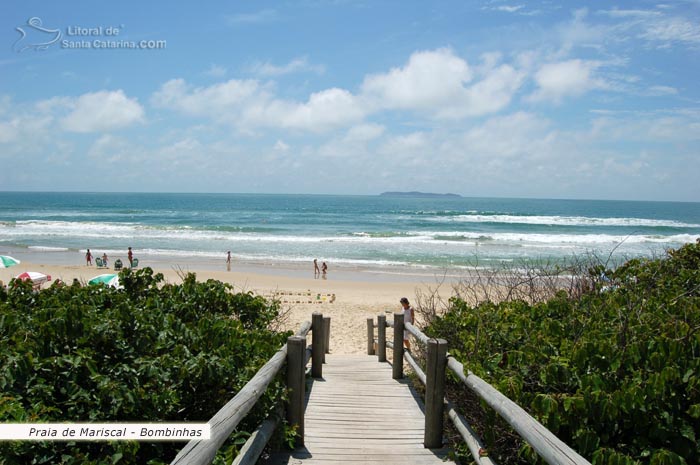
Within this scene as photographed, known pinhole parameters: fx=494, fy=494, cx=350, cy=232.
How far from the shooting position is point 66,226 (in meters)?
48.9

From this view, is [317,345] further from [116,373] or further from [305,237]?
[305,237]

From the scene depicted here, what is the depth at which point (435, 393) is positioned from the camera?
4.35 m

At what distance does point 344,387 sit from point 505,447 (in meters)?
2.98

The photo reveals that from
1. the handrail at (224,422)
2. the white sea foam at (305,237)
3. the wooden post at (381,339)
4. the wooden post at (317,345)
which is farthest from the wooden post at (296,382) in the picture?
the white sea foam at (305,237)

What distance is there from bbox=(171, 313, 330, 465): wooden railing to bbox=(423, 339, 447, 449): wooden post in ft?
3.65

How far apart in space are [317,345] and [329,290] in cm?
1425

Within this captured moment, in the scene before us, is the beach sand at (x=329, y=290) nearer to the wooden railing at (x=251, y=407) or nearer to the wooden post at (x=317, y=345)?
the wooden post at (x=317, y=345)

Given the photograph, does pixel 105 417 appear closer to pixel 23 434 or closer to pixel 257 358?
pixel 23 434

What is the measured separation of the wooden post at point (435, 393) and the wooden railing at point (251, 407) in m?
1.11

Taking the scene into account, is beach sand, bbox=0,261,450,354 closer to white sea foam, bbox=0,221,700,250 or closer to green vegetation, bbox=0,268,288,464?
green vegetation, bbox=0,268,288,464

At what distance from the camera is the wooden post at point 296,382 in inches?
166

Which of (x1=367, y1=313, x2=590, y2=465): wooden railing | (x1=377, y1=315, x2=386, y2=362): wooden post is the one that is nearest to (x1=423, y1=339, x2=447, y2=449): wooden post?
(x1=367, y1=313, x2=590, y2=465): wooden railing

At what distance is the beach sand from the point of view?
560 inches

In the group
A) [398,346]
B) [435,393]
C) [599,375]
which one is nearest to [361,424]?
[435,393]
